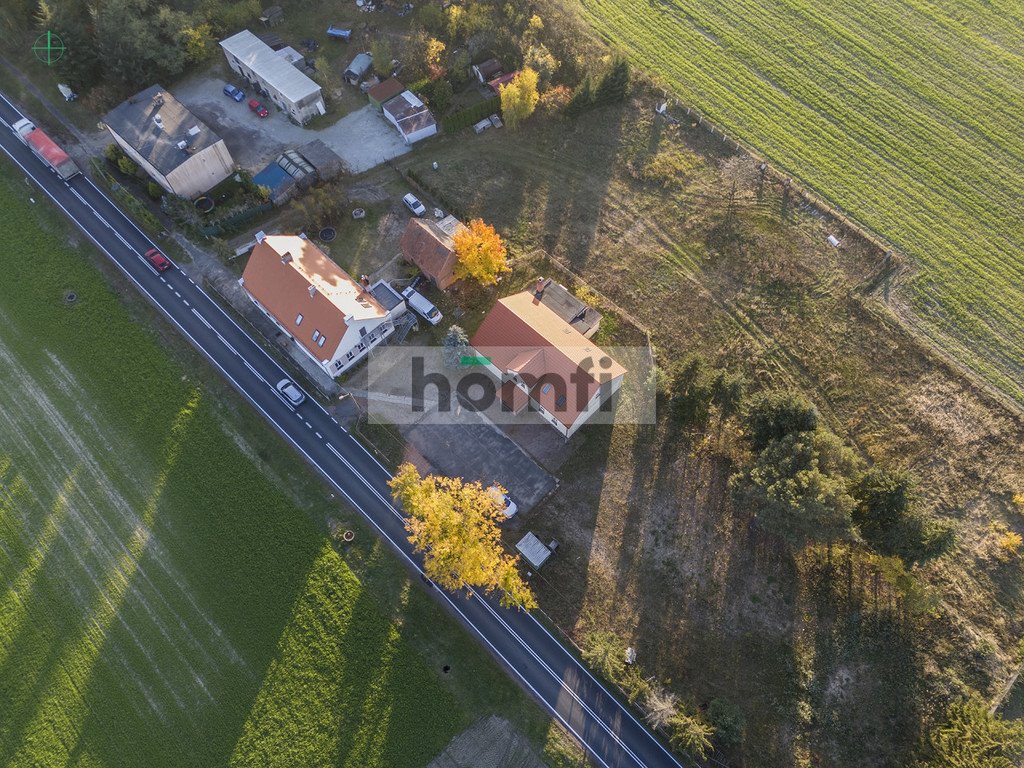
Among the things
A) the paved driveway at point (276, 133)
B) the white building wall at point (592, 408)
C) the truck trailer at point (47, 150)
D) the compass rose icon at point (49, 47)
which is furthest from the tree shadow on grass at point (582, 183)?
the compass rose icon at point (49, 47)

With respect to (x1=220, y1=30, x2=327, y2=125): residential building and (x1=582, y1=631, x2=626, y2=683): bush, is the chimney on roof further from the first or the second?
(x1=220, y1=30, x2=327, y2=125): residential building

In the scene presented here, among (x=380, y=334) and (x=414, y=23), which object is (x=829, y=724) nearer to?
(x=380, y=334)

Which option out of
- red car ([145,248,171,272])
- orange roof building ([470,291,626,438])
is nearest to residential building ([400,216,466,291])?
orange roof building ([470,291,626,438])

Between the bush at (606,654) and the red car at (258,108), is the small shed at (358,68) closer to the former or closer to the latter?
the red car at (258,108)

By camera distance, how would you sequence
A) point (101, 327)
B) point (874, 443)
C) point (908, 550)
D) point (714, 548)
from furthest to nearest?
point (101, 327), point (874, 443), point (714, 548), point (908, 550)

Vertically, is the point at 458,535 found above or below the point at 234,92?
below

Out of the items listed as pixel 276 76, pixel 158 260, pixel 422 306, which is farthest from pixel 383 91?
pixel 158 260

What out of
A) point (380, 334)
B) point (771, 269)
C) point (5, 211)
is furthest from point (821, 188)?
point (5, 211)

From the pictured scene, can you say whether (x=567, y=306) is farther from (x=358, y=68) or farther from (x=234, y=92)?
(x=234, y=92)
